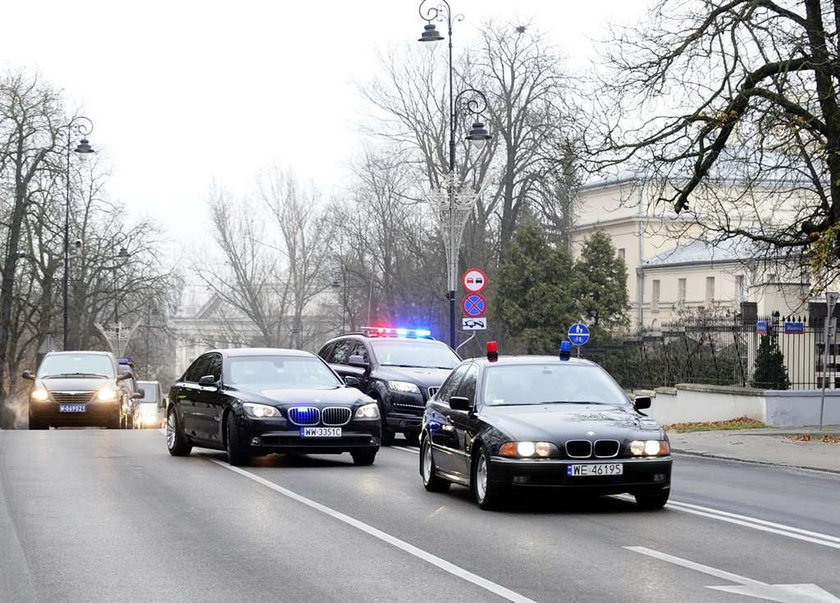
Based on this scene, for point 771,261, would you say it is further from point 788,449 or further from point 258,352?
point 258,352

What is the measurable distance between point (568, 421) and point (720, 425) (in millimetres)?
17535

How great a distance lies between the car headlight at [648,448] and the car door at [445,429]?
203 centimetres

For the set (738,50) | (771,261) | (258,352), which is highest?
(738,50)

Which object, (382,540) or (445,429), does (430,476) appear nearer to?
(445,429)

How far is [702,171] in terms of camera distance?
26781 mm

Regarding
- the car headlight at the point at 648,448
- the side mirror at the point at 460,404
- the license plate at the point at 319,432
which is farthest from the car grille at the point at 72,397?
the car headlight at the point at 648,448

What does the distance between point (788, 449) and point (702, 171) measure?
5595mm

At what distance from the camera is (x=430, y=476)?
15.7 metres

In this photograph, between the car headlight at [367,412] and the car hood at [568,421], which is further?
the car headlight at [367,412]

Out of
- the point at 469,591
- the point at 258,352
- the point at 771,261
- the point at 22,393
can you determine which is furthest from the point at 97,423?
the point at 22,393

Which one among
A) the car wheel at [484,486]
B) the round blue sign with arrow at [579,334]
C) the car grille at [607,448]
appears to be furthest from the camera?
the round blue sign with arrow at [579,334]

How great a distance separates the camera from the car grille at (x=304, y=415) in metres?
18.7

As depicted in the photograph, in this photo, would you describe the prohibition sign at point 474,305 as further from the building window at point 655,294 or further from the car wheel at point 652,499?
the building window at point 655,294

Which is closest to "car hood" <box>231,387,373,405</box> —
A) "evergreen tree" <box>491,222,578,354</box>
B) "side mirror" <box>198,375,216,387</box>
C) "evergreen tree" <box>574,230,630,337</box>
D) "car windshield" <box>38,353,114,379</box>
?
"side mirror" <box>198,375,216,387</box>
